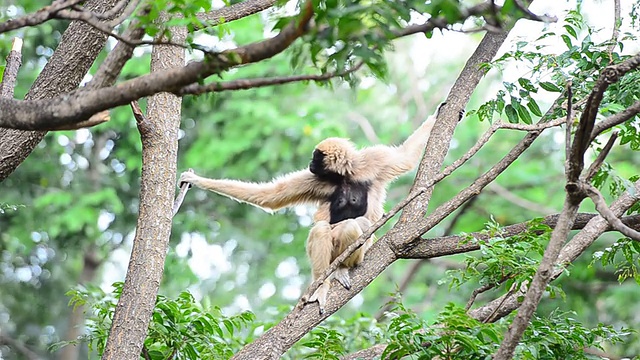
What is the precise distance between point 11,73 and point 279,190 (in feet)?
9.44

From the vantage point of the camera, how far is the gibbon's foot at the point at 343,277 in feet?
18.1

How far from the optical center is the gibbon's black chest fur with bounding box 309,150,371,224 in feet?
23.1

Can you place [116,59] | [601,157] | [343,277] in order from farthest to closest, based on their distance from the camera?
[343,277] < [601,157] < [116,59]

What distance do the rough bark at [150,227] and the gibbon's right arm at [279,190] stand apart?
5.08 feet

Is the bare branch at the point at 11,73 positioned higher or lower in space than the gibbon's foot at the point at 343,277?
higher

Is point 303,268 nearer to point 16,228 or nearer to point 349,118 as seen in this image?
point 349,118

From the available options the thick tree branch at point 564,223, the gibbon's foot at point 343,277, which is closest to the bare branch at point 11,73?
the gibbon's foot at point 343,277

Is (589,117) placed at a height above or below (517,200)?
above

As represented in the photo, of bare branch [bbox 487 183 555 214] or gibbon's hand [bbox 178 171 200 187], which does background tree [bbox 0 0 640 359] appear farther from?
gibbon's hand [bbox 178 171 200 187]

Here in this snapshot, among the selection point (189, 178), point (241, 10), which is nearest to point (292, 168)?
point (189, 178)

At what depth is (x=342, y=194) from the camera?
7.13 meters

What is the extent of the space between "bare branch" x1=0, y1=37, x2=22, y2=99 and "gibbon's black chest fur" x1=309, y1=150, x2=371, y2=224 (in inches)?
109

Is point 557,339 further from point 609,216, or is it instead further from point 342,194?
point 342,194

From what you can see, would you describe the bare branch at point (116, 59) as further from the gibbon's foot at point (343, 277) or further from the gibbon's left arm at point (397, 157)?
the gibbon's left arm at point (397, 157)
